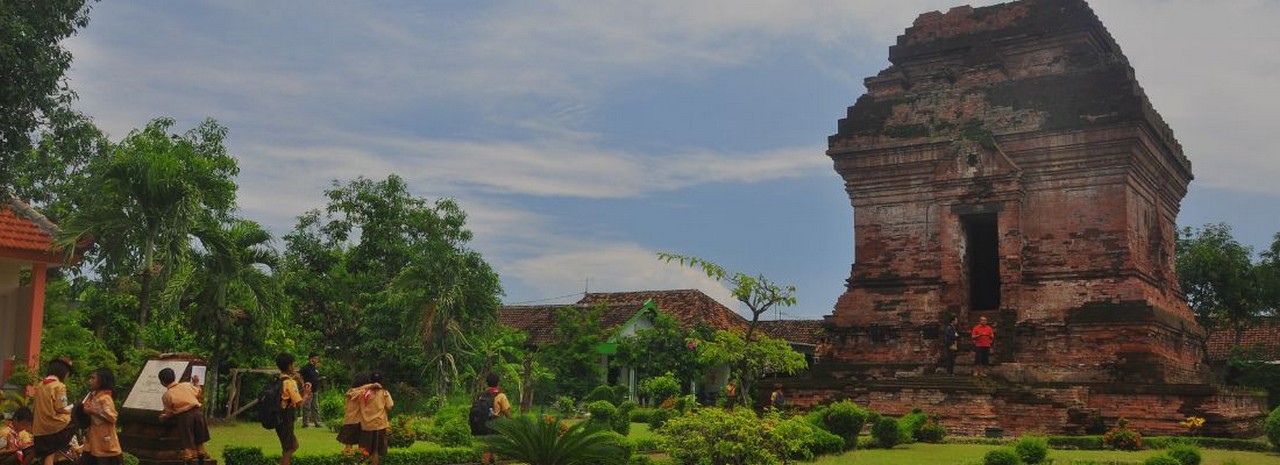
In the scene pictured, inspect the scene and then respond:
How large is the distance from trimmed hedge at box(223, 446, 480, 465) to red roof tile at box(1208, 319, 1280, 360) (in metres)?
29.0

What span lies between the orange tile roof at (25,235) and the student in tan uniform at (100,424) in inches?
308

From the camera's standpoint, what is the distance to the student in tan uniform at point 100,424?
9648mm

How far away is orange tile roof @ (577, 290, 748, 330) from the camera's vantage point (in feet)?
122

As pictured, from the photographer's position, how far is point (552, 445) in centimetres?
1025

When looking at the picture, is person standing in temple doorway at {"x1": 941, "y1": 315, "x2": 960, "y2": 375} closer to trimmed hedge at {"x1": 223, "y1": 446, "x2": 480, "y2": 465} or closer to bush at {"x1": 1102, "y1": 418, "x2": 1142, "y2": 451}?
bush at {"x1": 1102, "y1": 418, "x2": 1142, "y2": 451}

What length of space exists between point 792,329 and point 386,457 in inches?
1220

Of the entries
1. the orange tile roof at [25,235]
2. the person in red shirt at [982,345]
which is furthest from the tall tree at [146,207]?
the person in red shirt at [982,345]

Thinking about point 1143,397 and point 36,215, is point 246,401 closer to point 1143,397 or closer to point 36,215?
point 36,215

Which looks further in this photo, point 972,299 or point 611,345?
point 611,345

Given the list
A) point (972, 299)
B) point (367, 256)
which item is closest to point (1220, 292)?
point (972, 299)

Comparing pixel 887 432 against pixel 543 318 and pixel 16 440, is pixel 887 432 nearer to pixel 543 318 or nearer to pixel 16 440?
pixel 16 440

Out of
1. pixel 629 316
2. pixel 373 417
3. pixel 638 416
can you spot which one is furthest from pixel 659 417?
pixel 629 316

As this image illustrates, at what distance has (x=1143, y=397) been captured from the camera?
58.2 ft

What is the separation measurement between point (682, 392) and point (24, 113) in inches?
939
